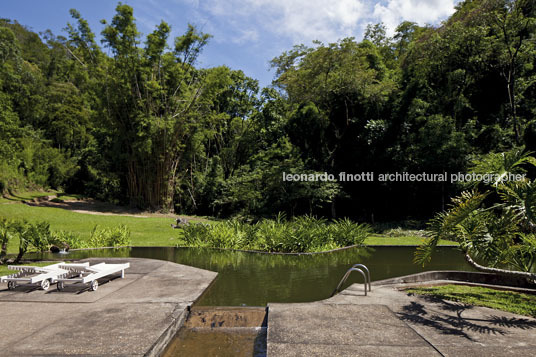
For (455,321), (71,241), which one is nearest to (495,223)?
(455,321)

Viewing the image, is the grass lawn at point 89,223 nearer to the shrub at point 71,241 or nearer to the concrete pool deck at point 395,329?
the shrub at point 71,241

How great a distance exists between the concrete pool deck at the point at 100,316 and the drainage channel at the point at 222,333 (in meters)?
0.15

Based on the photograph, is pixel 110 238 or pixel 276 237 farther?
pixel 110 238

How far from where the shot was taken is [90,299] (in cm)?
477

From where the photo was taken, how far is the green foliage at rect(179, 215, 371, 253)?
1033cm

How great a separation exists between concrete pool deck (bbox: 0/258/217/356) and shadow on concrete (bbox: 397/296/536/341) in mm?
3006

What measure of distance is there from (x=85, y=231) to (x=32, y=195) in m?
11.7

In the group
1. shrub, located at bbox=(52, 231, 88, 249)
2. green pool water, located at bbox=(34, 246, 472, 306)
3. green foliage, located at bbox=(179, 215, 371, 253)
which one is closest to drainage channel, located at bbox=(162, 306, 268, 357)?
green pool water, located at bbox=(34, 246, 472, 306)

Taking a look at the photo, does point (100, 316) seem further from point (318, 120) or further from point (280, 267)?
point (318, 120)

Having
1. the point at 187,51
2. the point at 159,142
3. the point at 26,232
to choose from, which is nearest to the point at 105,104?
the point at 159,142

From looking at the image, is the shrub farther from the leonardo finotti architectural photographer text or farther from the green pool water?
the leonardo finotti architectural photographer text

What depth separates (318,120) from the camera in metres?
21.1

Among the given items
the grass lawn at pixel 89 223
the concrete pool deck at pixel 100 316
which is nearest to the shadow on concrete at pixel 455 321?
the concrete pool deck at pixel 100 316

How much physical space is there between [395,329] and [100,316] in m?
3.53
